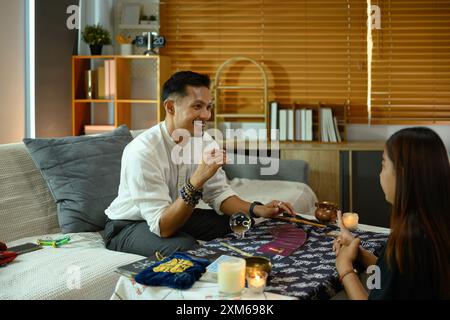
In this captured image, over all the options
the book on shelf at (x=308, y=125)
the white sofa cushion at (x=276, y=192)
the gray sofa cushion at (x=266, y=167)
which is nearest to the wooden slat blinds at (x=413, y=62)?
the book on shelf at (x=308, y=125)

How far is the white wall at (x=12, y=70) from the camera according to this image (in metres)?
3.43

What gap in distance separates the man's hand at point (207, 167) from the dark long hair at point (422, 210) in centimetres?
78

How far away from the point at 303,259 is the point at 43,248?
1.13m

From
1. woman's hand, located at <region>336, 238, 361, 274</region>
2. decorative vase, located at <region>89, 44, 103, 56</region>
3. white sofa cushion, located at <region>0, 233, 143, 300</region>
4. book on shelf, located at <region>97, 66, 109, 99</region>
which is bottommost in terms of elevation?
white sofa cushion, located at <region>0, 233, 143, 300</region>

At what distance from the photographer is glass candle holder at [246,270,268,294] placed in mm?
1431

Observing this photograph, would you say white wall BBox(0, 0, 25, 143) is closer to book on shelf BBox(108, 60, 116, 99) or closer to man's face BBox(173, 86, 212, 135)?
book on shelf BBox(108, 60, 116, 99)

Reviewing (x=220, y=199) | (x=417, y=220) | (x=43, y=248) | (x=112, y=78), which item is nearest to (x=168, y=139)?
(x=220, y=199)

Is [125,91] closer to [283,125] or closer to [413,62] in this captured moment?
[283,125]

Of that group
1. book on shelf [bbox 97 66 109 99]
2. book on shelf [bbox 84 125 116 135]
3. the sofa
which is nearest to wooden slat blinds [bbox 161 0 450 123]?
book on shelf [bbox 97 66 109 99]

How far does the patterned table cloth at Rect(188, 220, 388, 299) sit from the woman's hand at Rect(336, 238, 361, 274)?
0.09 ft

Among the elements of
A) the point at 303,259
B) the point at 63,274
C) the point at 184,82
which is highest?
the point at 184,82

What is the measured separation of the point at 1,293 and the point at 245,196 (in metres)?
1.73

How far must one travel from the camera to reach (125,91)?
14.5 feet

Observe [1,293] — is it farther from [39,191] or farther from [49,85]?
[49,85]
